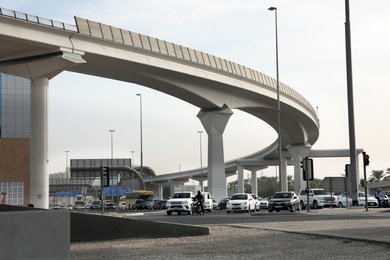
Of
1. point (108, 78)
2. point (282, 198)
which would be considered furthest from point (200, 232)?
point (108, 78)

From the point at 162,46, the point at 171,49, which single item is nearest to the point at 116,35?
the point at 162,46

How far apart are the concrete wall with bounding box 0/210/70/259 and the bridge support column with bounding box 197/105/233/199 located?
185 ft

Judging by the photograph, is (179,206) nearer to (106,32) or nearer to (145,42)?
(106,32)

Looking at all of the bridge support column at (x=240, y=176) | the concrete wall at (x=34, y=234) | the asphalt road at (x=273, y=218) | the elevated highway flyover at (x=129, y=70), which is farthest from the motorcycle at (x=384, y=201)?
the bridge support column at (x=240, y=176)

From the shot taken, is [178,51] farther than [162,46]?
Yes

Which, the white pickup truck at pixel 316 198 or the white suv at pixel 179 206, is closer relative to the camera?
the white suv at pixel 179 206

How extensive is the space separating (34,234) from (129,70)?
4400cm

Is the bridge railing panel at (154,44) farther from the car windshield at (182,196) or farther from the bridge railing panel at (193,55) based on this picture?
the car windshield at (182,196)

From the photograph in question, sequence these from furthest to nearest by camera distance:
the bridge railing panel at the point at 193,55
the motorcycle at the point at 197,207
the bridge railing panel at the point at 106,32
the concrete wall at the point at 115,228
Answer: the bridge railing panel at the point at 193,55, the bridge railing panel at the point at 106,32, the motorcycle at the point at 197,207, the concrete wall at the point at 115,228

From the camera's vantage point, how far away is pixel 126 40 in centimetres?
5153

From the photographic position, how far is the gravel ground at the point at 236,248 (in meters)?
13.3

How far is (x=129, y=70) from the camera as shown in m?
54.5

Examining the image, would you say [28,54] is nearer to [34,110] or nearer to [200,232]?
[34,110]

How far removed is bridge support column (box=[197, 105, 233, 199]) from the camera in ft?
224
